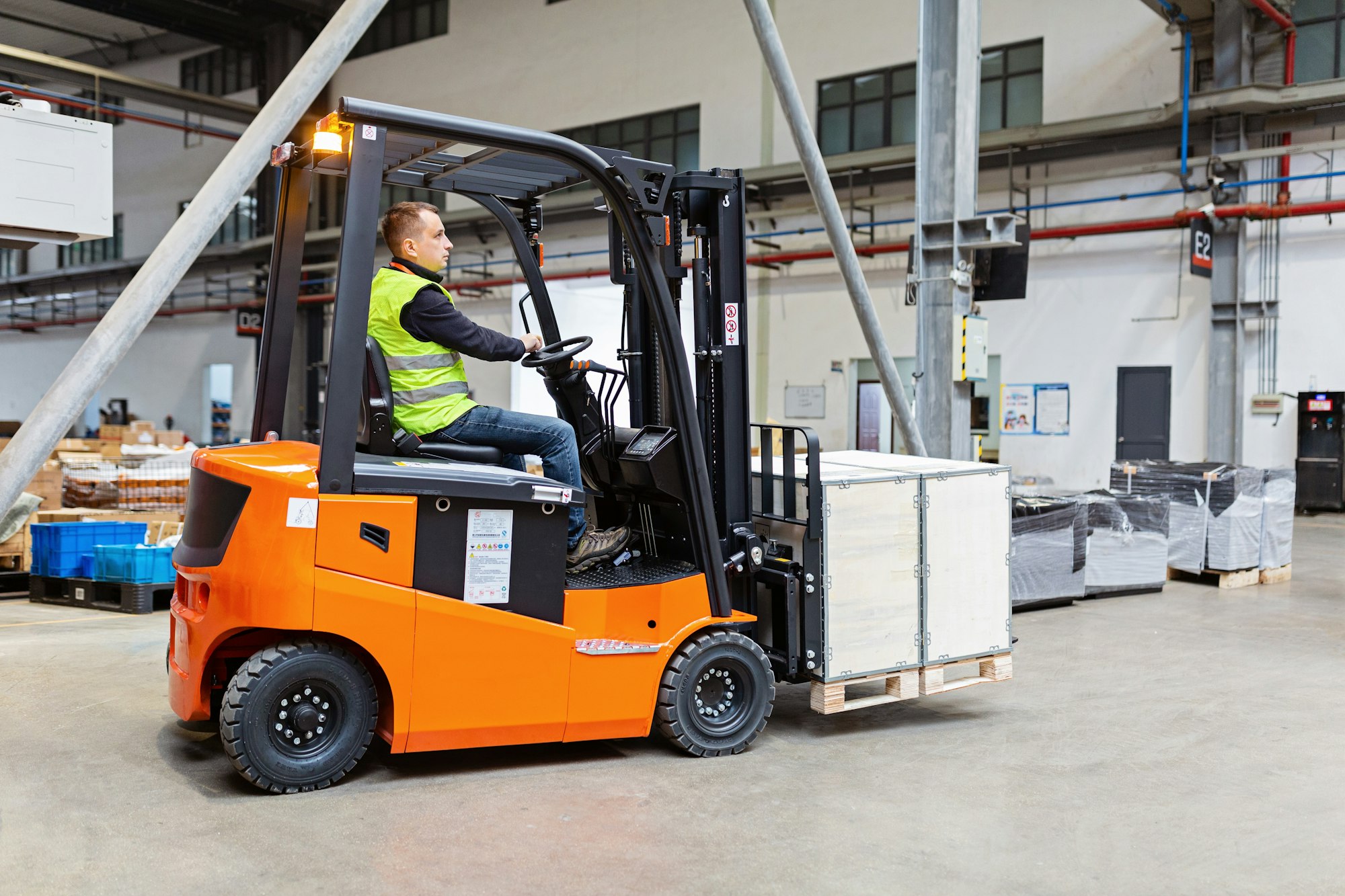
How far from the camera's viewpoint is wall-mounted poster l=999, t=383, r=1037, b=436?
1641 centimetres

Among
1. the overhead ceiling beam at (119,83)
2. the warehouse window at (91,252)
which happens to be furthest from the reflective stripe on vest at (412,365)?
the warehouse window at (91,252)

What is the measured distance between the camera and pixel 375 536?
3.71 meters

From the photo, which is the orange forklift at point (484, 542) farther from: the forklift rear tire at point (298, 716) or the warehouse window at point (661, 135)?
the warehouse window at point (661, 135)

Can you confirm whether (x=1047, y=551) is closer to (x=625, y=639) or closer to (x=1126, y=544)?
(x=1126, y=544)

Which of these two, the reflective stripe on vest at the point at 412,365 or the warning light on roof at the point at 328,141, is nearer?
the warning light on roof at the point at 328,141

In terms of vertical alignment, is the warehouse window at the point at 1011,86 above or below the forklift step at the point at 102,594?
above

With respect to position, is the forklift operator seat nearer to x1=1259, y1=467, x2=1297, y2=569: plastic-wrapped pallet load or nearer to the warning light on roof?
the warning light on roof

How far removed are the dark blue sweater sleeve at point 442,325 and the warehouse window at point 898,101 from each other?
47.1 ft

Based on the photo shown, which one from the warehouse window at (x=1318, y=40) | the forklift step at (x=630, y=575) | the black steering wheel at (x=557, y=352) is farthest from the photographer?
the warehouse window at (x=1318, y=40)

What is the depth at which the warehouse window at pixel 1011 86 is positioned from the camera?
53.5ft

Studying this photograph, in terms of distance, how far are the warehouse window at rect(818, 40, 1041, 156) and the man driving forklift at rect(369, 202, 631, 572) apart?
14.2m

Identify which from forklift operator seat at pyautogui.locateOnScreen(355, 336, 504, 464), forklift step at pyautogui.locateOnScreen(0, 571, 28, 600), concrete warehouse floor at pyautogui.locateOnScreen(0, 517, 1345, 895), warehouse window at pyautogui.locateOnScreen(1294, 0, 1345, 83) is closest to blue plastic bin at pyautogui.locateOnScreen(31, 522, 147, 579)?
forklift step at pyautogui.locateOnScreen(0, 571, 28, 600)

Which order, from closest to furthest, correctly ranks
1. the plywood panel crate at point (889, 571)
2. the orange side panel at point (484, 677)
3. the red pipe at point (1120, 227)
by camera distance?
1. the orange side panel at point (484, 677)
2. the plywood panel crate at point (889, 571)
3. the red pipe at point (1120, 227)

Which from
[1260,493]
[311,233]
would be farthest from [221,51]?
[1260,493]
